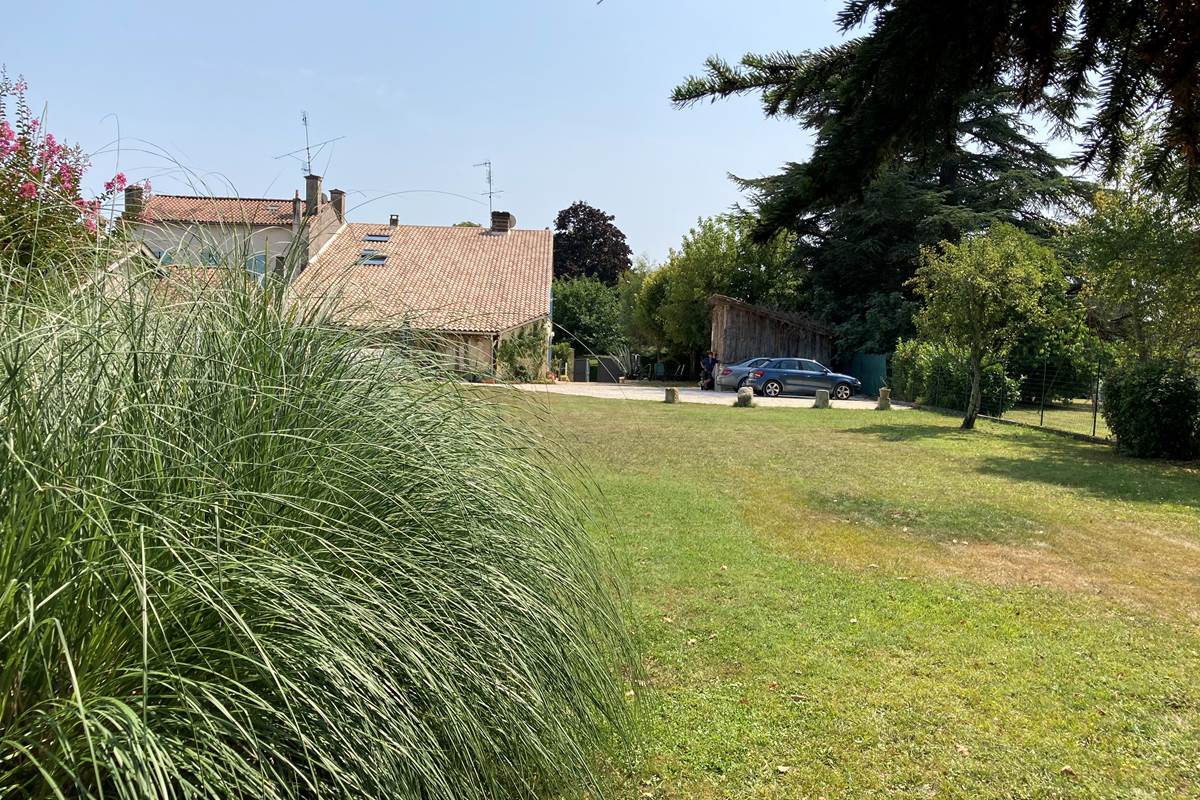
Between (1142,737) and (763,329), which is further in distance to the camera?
(763,329)

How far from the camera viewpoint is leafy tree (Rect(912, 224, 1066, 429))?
16594 millimetres

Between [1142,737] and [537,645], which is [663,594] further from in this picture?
[537,645]

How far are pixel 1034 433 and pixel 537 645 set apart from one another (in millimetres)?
17939

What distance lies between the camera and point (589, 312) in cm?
4369

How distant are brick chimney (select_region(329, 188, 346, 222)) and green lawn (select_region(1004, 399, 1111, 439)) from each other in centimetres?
1582

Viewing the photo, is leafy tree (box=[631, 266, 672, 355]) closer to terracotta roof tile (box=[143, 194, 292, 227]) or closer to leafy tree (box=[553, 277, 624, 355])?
leafy tree (box=[553, 277, 624, 355])

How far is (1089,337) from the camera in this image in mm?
23469

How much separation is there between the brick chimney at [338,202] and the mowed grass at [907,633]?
4.32 ft

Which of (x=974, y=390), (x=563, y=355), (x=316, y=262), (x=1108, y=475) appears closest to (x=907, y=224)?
(x=563, y=355)

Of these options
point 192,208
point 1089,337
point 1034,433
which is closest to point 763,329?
point 1089,337

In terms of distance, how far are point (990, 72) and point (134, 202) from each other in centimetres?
304

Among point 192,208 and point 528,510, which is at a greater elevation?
point 192,208

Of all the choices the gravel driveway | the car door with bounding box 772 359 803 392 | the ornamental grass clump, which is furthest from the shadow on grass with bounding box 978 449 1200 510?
the car door with bounding box 772 359 803 392

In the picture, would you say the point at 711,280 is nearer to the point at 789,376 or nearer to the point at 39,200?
the point at 789,376
